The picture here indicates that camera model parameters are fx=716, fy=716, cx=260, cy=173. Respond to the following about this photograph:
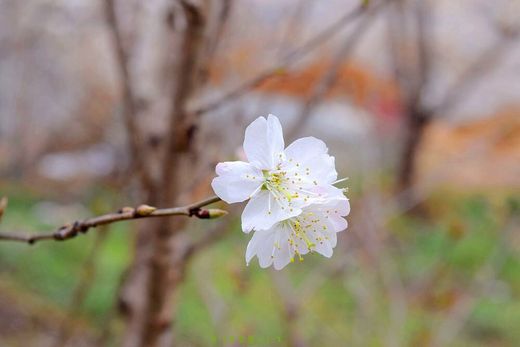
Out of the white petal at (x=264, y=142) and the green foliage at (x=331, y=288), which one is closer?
the white petal at (x=264, y=142)

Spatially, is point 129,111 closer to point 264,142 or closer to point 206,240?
point 206,240

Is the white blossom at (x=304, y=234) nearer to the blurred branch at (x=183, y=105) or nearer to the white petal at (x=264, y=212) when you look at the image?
the white petal at (x=264, y=212)

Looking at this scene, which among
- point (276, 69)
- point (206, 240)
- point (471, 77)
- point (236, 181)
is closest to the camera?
point (236, 181)

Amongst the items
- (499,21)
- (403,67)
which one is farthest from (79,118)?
(499,21)

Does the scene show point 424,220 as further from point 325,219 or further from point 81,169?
point 325,219

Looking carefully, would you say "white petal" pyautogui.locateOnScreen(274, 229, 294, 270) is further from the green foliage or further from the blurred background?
the green foliage

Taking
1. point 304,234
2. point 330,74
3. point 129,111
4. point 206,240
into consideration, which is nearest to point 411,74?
point 330,74

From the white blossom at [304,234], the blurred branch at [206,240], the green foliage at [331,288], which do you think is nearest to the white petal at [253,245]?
the white blossom at [304,234]
